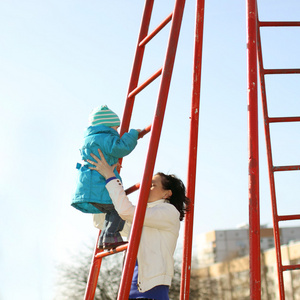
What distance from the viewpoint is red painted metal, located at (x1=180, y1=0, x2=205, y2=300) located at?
272 centimetres

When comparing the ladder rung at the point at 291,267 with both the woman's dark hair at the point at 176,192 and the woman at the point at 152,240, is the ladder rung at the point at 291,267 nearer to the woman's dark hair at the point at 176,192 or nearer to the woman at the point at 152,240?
the woman's dark hair at the point at 176,192

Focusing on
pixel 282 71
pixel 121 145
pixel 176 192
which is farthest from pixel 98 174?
pixel 282 71

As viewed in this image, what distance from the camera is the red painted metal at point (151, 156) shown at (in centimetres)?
215

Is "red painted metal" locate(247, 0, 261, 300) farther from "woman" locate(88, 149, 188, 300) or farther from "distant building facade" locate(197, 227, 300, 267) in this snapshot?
"distant building facade" locate(197, 227, 300, 267)

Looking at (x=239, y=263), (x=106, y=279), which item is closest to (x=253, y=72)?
(x=106, y=279)

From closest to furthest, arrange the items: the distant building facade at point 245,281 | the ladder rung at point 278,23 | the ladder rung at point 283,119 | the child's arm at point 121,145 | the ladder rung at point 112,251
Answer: the ladder rung at point 112,251, the child's arm at point 121,145, the ladder rung at point 283,119, the ladder rung at point 278,23, the distant building facade at point 245,281

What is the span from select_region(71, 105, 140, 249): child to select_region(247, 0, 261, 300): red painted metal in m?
0.53

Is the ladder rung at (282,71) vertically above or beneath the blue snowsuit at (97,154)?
above

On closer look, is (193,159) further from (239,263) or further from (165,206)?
(239,263)

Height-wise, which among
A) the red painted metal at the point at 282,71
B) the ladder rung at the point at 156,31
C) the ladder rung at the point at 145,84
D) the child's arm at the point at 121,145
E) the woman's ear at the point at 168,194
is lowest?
the woman's ear at the point at 168,194

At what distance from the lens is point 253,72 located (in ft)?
8.36

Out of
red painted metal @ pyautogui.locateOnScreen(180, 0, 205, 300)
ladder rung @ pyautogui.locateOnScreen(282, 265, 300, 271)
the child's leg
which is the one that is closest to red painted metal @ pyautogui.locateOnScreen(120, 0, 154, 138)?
red painted metal @ pyautogui.locateOnScreen(180, 0, 205, 300)

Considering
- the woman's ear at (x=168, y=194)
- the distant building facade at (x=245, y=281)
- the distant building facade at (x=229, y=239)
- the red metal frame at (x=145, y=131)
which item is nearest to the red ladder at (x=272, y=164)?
the woman's ear at (x=168, y=194)

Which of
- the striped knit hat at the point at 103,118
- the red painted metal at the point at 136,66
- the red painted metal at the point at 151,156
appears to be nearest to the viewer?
the red painted metal at the point at 151,156
